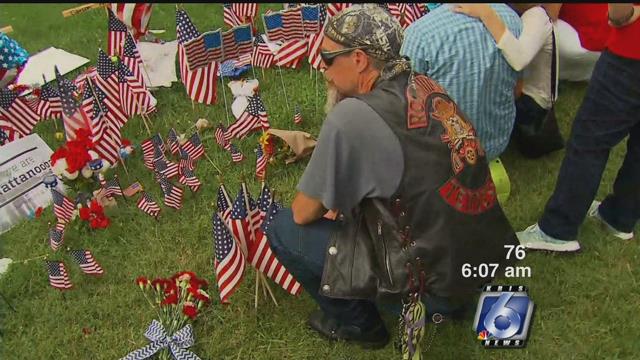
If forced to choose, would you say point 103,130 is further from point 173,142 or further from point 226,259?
point 226,259

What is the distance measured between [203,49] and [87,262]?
6.54ft

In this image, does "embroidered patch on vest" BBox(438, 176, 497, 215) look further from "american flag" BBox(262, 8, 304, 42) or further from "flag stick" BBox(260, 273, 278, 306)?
"american flag" BBox(262, 8, 304, 42)

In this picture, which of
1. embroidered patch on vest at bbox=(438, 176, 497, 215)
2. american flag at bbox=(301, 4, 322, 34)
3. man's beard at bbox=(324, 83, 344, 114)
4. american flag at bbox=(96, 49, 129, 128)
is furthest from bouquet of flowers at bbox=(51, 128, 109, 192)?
embroidered patch on vest at bbox=(438, 176, 497, 215)

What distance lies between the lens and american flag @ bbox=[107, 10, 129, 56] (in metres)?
5.68

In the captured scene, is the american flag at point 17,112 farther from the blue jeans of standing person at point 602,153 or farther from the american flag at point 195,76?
the blue jeans of standing person at point 602,153

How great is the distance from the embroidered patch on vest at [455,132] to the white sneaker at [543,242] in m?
1.46

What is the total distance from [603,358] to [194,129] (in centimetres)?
381

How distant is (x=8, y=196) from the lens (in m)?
4.76

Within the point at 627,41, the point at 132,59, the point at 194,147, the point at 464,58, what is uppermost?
the point at 627,41

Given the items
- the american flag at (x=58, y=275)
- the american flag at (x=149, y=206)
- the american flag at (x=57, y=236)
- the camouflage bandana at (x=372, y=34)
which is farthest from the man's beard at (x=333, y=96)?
the american flag at (x=57, y=236)

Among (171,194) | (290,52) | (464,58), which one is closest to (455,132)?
(464,58)

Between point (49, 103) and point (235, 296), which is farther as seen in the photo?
point (49, 103)

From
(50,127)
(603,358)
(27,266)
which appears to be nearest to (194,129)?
(50,127)

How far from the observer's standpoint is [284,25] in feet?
19.5
